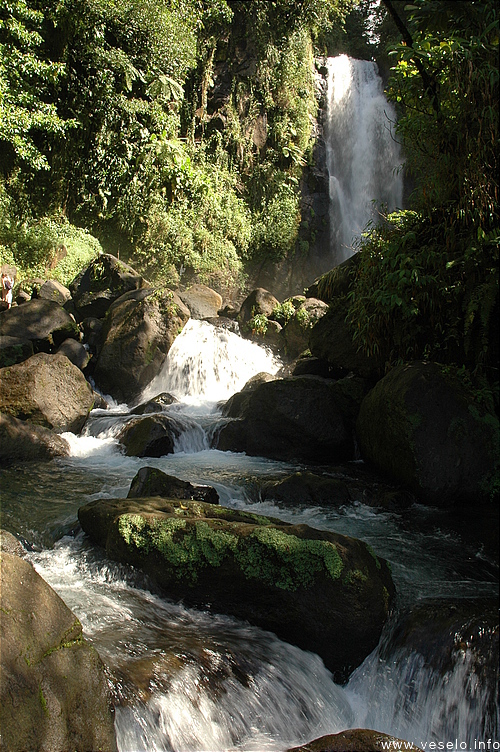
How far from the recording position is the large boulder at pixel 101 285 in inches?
528

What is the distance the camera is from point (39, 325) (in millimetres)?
11242

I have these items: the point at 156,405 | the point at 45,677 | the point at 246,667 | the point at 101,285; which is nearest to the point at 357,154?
the point at 101,285

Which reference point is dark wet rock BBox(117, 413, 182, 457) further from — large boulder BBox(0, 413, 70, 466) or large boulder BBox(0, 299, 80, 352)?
large boulder BBox(0, 299, 80, 352)

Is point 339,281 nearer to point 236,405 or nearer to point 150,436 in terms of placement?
point 236,405

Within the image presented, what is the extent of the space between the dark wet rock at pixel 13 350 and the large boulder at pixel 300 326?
19.3 ft

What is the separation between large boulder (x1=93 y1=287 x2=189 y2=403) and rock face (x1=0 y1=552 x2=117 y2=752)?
8684mm

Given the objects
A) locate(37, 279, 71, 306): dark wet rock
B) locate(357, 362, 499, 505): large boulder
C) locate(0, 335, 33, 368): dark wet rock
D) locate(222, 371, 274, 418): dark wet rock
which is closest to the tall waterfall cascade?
locate(37, 279, 71, 306): dark wet rock

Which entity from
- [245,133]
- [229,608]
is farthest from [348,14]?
[229,608]

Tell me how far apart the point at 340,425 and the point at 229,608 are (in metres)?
4.31

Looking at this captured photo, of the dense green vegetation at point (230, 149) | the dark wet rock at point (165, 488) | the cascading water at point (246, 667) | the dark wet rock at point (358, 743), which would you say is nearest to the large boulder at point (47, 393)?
the cascading water at point (246, 667)

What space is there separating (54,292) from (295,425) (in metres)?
8.63

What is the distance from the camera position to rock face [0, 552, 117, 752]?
7.67 feet

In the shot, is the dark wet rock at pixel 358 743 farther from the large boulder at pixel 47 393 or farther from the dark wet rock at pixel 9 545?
the large boulder at pixel 47 393

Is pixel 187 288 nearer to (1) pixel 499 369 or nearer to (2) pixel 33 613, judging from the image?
(1) pixel 499 369
